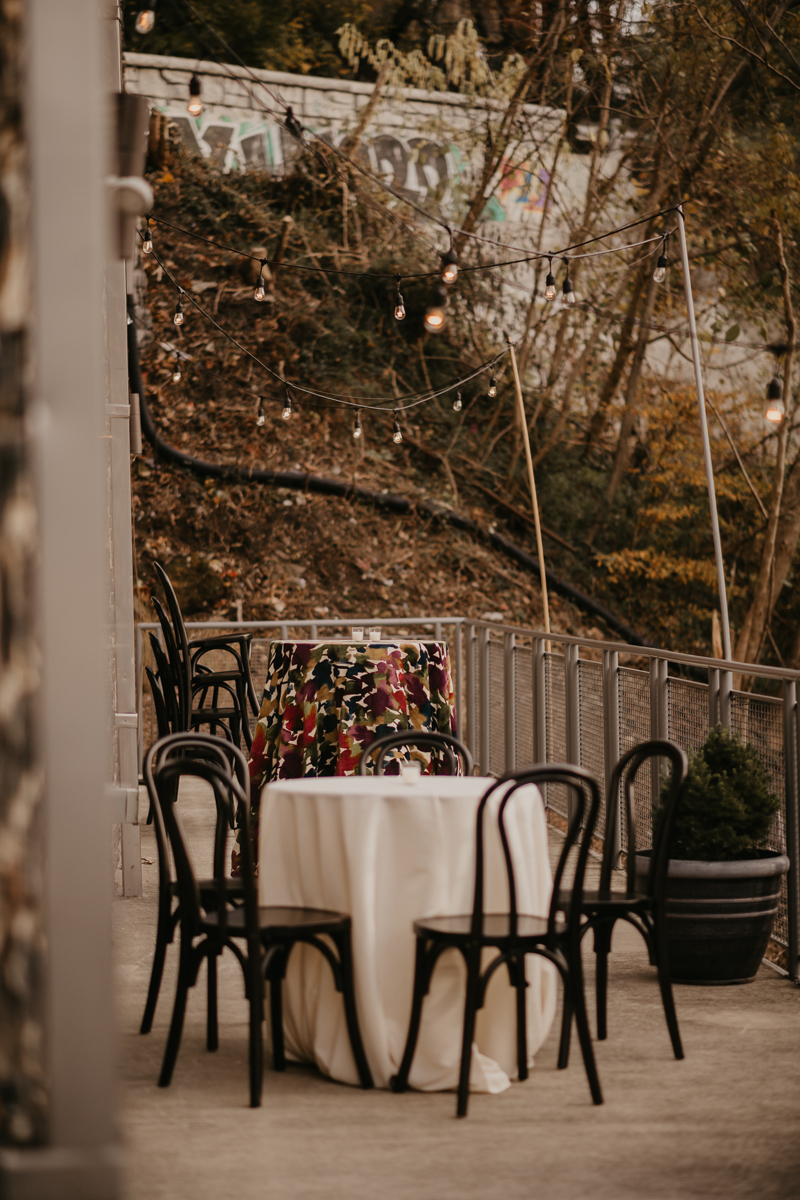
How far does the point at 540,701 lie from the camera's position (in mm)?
6559

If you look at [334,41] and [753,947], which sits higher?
[334,41]

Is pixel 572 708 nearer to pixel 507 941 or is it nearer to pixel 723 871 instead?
pixel 723 871

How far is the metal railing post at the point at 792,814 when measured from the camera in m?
3.88

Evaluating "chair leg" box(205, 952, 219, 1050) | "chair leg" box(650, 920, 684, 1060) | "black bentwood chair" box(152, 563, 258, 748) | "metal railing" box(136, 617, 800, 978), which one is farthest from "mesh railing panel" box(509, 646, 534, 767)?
"chair leg" box(205, 952, 219, 1050)

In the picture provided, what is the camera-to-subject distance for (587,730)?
5977 millimetres

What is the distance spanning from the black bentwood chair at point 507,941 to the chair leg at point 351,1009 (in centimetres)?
7

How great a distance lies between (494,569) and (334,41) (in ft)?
20.5

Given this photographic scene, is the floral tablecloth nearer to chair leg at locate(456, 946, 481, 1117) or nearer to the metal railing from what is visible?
the metal railing

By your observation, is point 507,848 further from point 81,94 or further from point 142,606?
point 142,606

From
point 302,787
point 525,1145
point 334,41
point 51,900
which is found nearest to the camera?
point 51,900

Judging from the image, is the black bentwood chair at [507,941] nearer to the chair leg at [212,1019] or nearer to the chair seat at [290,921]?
the chair seat at [290,921]

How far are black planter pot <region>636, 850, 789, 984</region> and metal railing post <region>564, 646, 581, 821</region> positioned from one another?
2.14 m

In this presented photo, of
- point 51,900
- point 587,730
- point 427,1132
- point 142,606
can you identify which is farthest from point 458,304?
point 51,900

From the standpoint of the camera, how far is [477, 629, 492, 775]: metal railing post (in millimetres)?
7645
